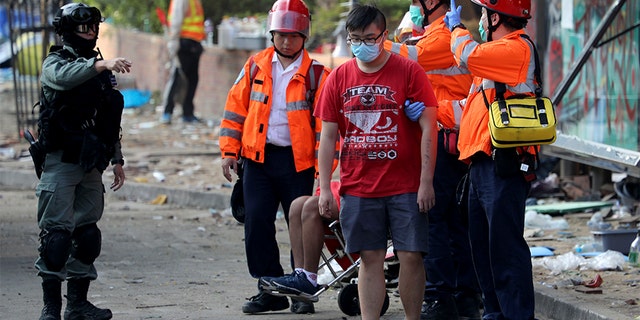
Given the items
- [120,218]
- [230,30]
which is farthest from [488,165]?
[230,30]

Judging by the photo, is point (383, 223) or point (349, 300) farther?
point (349, 300)

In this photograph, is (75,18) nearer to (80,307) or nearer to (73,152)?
(73,152)

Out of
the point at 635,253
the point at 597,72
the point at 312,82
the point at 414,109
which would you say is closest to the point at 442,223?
the point at 414,109

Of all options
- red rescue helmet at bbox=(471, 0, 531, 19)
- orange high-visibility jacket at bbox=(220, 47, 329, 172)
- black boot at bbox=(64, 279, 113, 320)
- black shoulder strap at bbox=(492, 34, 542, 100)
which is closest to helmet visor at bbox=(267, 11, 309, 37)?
orange high-visibility jacket at bbox=(220, 47, 329, 172)

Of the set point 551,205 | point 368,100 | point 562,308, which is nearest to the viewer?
point 368,100

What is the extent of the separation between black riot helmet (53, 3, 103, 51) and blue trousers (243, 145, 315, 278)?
1267mm

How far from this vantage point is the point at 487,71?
6.09m

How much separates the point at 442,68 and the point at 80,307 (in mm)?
2542

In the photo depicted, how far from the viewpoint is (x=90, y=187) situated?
23.0 feet

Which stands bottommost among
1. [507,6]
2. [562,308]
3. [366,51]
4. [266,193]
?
[562,308]

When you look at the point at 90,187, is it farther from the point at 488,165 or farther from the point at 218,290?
the point at 488,165

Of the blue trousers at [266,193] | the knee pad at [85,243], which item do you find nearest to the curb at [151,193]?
the blue trousers at [266,193]

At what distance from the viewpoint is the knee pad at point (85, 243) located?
6.98 meters

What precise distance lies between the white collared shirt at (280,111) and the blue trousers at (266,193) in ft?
0.22
